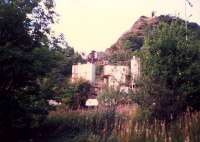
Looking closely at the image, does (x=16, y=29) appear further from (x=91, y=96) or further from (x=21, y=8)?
(x=91, y=96)

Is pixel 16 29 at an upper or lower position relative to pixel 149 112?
upper

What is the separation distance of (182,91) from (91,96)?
656 inches

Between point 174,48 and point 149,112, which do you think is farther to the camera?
point 174,48

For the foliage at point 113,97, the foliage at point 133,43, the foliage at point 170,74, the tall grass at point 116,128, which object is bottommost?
the tall grass at point 116,128

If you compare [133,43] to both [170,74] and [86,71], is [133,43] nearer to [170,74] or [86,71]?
[86,71]

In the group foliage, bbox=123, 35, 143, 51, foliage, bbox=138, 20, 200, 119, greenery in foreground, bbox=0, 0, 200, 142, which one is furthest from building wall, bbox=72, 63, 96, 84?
foliage, bbox=138, 20, 200, 119

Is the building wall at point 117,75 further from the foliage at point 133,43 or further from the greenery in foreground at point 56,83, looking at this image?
the greenery in foreground at point 56,83

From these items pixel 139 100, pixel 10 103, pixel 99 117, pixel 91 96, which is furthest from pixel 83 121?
pixel 91 96

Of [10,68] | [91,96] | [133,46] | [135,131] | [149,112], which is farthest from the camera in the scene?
[133,46]

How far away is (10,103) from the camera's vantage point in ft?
39.3

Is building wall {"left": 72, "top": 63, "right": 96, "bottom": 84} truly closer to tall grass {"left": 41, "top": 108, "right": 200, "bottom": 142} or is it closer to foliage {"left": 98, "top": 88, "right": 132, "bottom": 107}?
foliage {"left": 98, "top": 88, "right": 132, "bottom": 107}

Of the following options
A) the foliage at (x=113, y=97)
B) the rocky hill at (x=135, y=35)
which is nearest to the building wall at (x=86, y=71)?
the rocky hill at (x=135, y=35)

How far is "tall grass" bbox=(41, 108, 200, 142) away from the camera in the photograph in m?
9.20

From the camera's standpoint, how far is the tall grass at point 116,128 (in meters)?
9.20
